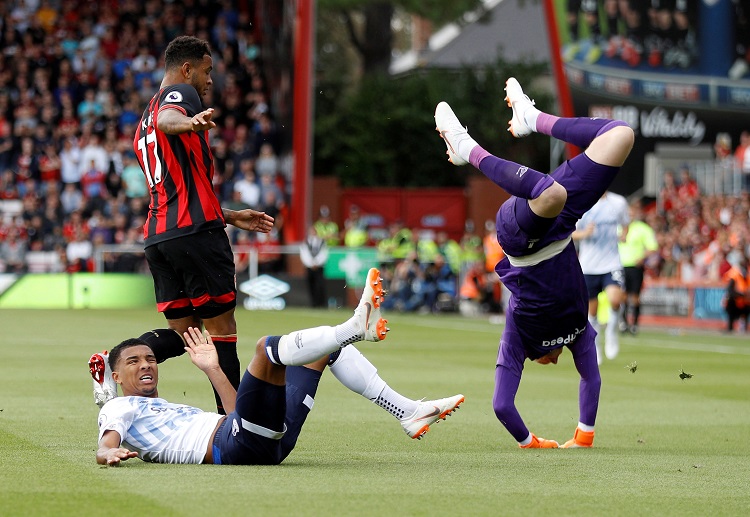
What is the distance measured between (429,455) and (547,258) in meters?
1.36

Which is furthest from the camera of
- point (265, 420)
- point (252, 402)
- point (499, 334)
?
point (499, 334)

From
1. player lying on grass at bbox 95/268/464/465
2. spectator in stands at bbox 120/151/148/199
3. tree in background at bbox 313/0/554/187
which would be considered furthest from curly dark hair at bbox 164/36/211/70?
tree in background at bbox 313/0/554/187

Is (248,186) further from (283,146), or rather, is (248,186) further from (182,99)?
(182,99)

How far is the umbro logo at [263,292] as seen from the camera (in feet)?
99.1

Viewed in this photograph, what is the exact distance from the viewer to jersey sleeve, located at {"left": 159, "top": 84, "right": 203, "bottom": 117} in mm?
7660

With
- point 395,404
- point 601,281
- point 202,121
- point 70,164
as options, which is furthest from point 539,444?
point 70,164

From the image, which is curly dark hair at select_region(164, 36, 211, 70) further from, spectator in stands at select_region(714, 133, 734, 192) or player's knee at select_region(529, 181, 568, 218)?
spectator in stands at select_region(714, 133, 734, 192)

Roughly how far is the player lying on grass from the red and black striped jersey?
2.58ft

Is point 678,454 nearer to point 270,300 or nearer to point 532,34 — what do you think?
point 270,300

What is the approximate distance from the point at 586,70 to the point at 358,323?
27.3m

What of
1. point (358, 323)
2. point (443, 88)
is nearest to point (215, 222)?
point (358, 323)

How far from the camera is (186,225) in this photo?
25.9 ft

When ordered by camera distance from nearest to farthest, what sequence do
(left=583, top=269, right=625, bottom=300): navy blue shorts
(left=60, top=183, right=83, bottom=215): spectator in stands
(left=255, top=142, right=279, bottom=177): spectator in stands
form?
(left=583, top=269, right=625, bottom=300): navy blue shorts → (left=60, top=183, right=83, bottom=215): spectator in stands → (left=255, top=142, right=279, bottom=177): spectator in stands

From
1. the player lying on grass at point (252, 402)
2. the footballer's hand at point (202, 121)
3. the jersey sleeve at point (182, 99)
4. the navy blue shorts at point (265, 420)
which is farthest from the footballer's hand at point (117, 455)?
the jersey sleeve at point (182, 99)
